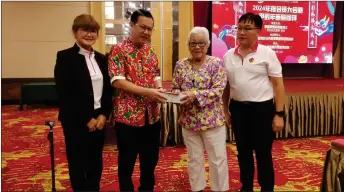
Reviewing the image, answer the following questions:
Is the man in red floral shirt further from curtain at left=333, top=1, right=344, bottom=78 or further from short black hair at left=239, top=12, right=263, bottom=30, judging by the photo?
curtain at left=333, top=1, right=344, bottom=78

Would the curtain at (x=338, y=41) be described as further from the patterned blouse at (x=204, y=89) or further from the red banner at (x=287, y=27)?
the patterned blouse at (x=204, y=89)

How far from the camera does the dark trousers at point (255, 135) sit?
69.0 inches

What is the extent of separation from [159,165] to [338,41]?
4.34m

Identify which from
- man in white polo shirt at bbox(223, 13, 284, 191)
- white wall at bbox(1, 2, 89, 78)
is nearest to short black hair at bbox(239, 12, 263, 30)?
man in white polo shirt at bbox(223, 13, 284, 191)

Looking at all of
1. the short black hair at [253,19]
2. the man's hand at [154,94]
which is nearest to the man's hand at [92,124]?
the man's hand at [154,94]

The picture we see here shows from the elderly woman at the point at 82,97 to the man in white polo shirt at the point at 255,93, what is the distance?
28.0 inches

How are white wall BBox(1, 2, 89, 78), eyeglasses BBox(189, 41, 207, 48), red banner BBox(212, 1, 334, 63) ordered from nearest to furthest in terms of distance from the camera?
1. eyeglasses BBox(189, 41, 207, 48)
2. red banner BBox(212, 1, 334, 63)
3. white wall BBox(1, 2, 89, 78)

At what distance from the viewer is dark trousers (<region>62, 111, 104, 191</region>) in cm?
156

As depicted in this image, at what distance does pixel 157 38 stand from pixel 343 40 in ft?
10.6

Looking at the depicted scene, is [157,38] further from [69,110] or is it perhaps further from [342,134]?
[69,110]

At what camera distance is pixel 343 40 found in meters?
5.52

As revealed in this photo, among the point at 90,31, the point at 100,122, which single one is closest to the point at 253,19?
the point at 90,31

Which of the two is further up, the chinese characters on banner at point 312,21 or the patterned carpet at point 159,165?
the chinese characters on banner at point 312,21

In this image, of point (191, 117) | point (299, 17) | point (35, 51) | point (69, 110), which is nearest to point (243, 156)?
point (191, 117)
